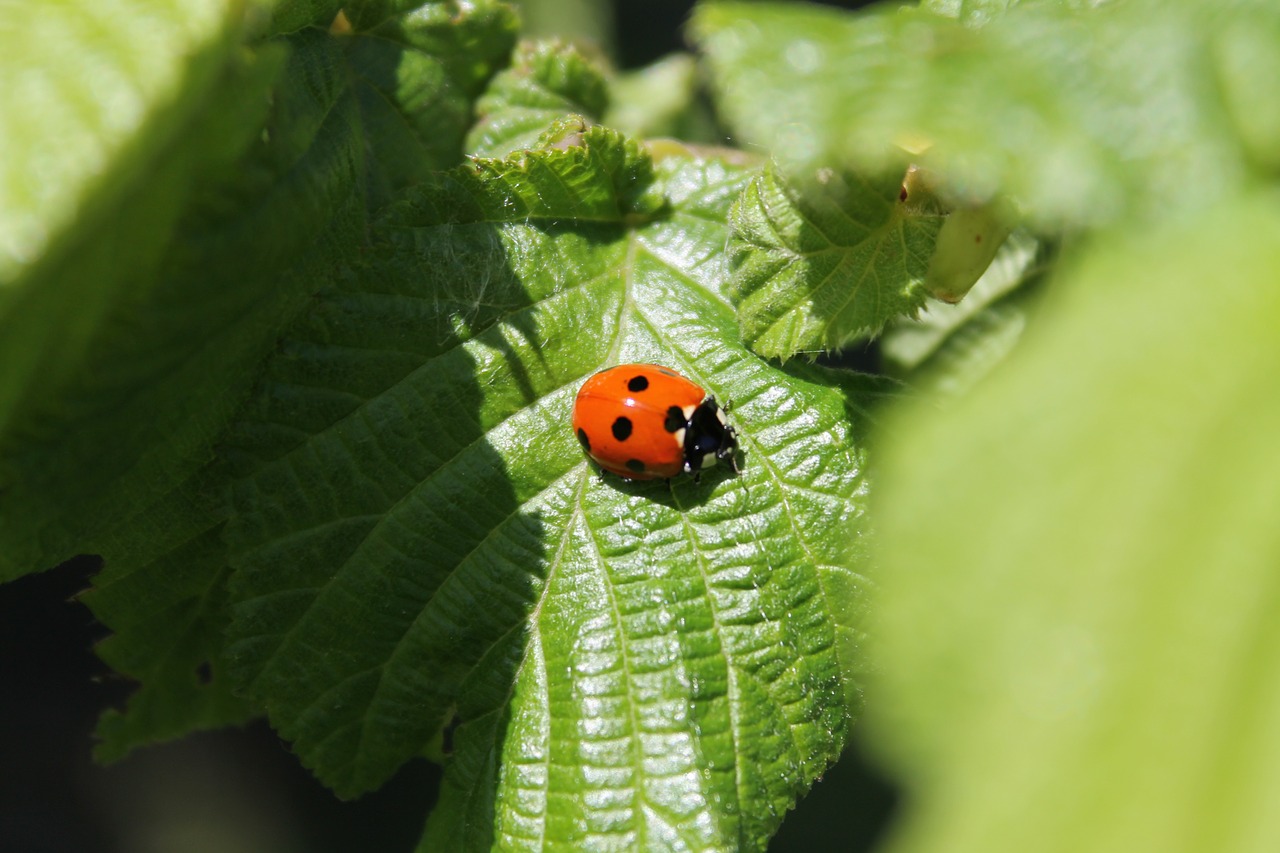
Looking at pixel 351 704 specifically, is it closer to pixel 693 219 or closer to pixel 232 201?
pixel 232 201

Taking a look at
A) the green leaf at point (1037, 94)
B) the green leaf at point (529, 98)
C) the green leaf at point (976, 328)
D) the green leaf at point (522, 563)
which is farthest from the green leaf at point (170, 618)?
the green leaf at point (976, 328)

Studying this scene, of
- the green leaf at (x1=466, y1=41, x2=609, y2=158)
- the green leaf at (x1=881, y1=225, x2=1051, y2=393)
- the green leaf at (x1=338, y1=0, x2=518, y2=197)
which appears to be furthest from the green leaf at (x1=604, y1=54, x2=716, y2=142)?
the green leaf at (x1=881, y1=225, x2=1051, y2=393)

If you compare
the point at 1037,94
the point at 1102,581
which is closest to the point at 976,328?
the point at 1037,94

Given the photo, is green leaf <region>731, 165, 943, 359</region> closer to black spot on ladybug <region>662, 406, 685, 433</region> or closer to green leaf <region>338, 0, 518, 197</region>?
black spot on ladybug <region>662, 406, 685, 433</region>

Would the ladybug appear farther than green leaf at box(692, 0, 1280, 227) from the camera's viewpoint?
Yes

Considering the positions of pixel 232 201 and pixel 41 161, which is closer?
pixel 41 161

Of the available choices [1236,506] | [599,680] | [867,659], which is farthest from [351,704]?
[1236,506]
